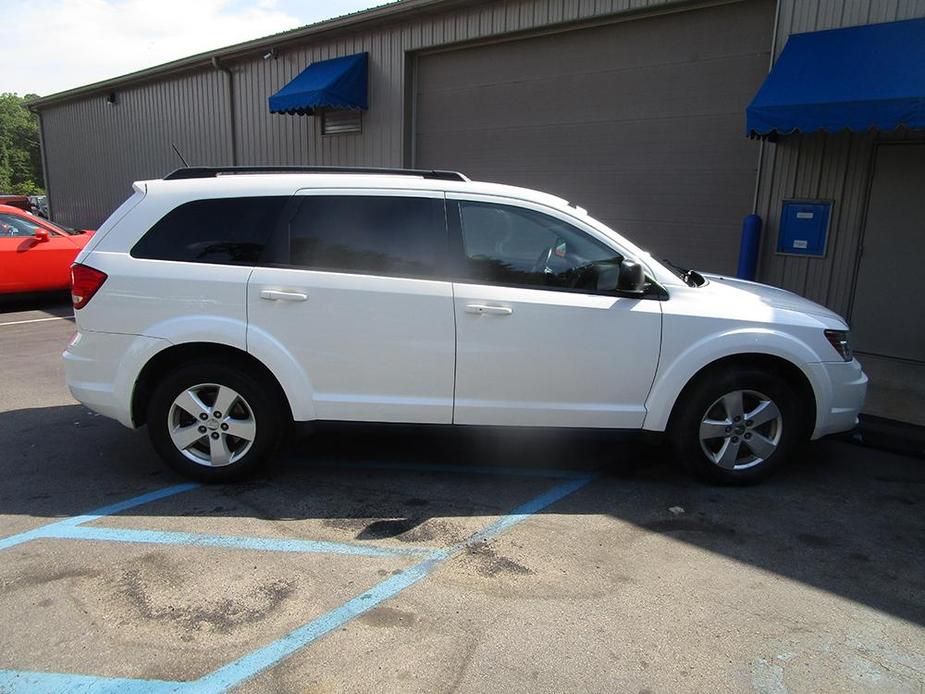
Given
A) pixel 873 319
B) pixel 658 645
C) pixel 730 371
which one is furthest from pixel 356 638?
pixel 873 319

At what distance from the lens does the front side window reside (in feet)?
33.9

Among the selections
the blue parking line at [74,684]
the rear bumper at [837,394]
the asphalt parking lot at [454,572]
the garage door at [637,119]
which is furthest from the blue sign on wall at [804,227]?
the blue parking line at [74,684]

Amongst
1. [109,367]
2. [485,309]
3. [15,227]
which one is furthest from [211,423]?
[15,227]

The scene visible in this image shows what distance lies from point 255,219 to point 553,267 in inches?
73.5

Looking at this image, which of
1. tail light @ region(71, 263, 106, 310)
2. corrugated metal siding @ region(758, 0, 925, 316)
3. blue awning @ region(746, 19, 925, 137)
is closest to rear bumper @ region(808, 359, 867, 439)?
blue awning @ region(746, 19, 925, 137)

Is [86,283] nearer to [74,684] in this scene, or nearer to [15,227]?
[74,684]

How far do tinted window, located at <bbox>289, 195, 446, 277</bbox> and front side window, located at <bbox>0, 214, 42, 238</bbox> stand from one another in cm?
843

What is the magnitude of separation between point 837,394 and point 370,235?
313cm

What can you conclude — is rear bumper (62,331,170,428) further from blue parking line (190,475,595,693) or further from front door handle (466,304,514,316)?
blue parking line (190,475,595,693)

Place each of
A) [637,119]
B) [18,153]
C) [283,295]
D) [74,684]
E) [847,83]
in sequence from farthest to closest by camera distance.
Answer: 1. [18,153]
2. [637,119]
3. [847,83]
4. [283,295]
5. [74,684]

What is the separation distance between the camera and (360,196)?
4.29 m

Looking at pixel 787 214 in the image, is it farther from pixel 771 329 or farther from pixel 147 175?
pixel 147 175

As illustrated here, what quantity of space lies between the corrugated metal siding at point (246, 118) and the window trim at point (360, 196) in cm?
581

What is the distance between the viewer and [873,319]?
298 inches
